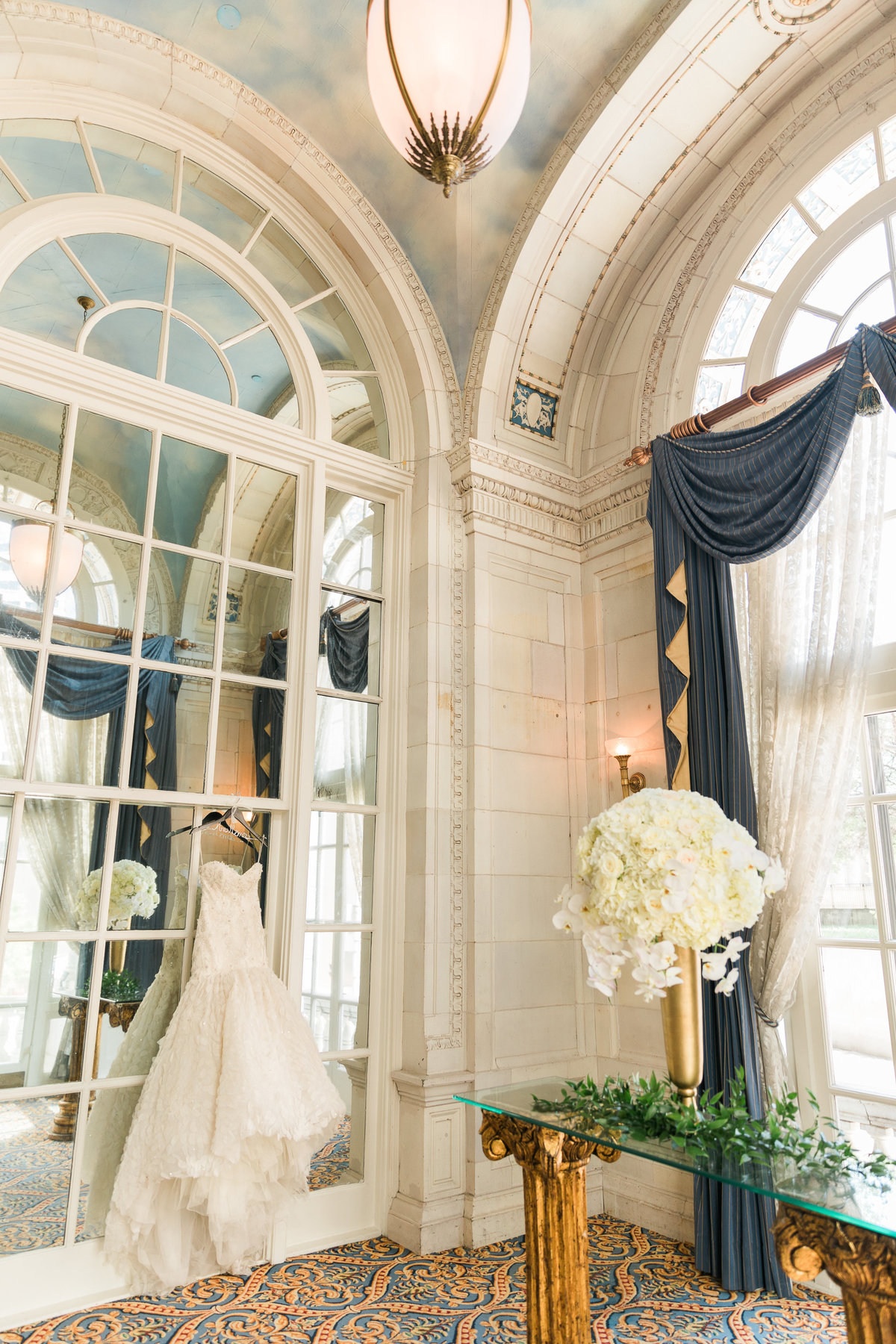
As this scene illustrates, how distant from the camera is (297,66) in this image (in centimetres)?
437

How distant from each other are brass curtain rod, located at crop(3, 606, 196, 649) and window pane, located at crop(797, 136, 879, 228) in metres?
3.82

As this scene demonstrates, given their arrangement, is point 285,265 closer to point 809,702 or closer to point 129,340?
point 129,340

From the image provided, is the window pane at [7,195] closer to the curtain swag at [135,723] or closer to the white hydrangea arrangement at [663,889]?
the curtain swag at [135,723]

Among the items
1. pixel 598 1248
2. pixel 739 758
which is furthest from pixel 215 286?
pixel 598 1248

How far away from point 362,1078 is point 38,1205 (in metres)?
1.46

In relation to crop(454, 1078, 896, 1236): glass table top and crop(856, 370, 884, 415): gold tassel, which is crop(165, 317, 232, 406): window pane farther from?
crop(454, 1078, 896, 1236): glass table top

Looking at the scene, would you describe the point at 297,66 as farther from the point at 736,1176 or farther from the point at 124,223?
the point at 736,1176

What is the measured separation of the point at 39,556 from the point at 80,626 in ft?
1.10

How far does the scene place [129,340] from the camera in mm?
4109

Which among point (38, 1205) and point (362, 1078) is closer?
point (38, 1205)

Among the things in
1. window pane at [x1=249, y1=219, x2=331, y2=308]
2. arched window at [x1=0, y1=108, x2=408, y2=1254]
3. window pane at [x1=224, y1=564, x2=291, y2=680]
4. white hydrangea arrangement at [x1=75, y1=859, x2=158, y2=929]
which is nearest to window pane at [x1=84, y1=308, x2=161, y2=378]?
arched window at [x1=0, y1=108, x2=408, y2=1254]

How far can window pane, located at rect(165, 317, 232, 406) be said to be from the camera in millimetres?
4250

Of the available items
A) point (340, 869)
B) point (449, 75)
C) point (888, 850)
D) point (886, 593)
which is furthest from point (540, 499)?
point (449, 75)

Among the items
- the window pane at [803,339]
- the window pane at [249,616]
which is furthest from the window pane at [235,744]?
the window pane at [803,339]
